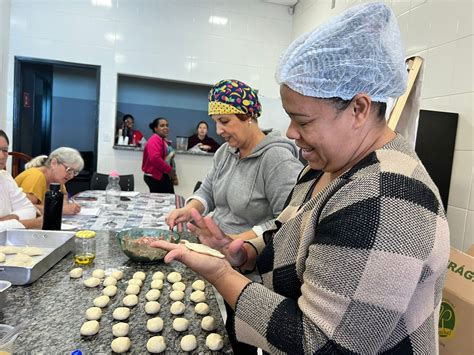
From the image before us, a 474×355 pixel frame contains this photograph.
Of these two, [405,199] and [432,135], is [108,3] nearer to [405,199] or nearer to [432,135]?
[432,135]

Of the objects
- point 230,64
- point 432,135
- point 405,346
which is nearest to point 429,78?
point 432,135

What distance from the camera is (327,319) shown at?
22.0 inches

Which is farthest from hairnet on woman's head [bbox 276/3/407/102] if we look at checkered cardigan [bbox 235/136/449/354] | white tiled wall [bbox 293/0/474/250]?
white tiled wall [bbox 293/0/474/250]

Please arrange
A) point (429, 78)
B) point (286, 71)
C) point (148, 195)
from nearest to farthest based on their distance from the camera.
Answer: point (286, 71) < point (429, 78) < point (148, 195)

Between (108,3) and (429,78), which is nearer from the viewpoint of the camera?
(429,78)

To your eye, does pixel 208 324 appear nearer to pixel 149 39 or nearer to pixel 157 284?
pixel 157 284

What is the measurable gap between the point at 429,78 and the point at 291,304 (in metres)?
1.95

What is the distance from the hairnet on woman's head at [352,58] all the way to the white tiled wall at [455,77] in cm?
138

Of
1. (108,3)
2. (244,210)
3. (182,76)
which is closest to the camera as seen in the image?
(244,210)

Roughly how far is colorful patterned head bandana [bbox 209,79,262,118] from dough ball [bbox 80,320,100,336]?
96 cm

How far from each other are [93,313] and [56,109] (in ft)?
19.3

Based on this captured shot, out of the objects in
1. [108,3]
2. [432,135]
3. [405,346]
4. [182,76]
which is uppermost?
[108,3]

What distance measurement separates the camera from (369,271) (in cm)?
54

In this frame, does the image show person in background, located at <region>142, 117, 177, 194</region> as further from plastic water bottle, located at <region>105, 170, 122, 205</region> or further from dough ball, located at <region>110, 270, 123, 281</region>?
dough ball, located at <region>110, 270, 123, 281</region>
